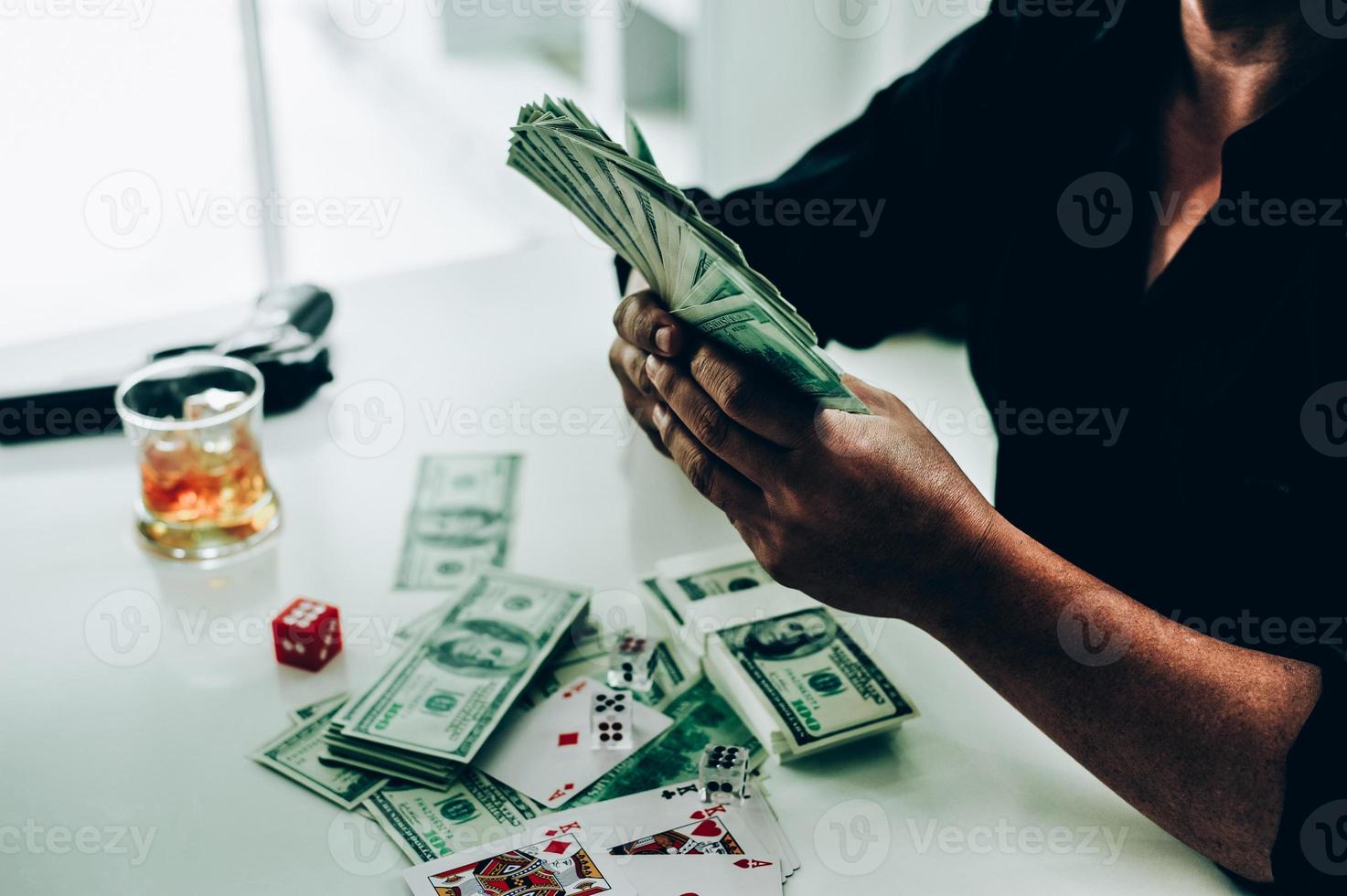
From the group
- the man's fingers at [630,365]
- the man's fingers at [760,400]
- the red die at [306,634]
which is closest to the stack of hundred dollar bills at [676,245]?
the man's fingers at [760,400]

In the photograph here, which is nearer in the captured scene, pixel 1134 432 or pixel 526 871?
pixel 526 871

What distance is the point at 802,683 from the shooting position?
37.5 inches

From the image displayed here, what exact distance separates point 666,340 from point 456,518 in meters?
0.41

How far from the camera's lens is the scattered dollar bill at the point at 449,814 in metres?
0.84

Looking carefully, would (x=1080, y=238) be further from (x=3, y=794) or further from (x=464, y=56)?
(x=464, y=56)

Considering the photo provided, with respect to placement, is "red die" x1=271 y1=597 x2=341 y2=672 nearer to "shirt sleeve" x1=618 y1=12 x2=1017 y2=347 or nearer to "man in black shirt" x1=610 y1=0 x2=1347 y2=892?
"man in black shirt" x1=610 y1=0 x2=1347 y2=892

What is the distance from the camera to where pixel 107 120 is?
3262mm

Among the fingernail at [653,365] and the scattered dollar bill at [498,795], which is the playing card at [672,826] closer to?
the scattered dollar bill at [498,795]

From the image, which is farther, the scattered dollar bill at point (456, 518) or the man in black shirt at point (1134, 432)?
the scattered dollar bill at point (456, 518)

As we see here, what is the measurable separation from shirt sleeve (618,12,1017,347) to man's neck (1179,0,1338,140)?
0.25m

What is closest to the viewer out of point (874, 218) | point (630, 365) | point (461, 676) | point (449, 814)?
point (449, 814)

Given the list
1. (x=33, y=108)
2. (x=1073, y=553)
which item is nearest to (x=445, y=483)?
(x=1073, y=553)

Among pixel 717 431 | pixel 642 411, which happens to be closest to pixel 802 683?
pixel 717 431

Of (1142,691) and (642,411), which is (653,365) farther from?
(1142,691)
